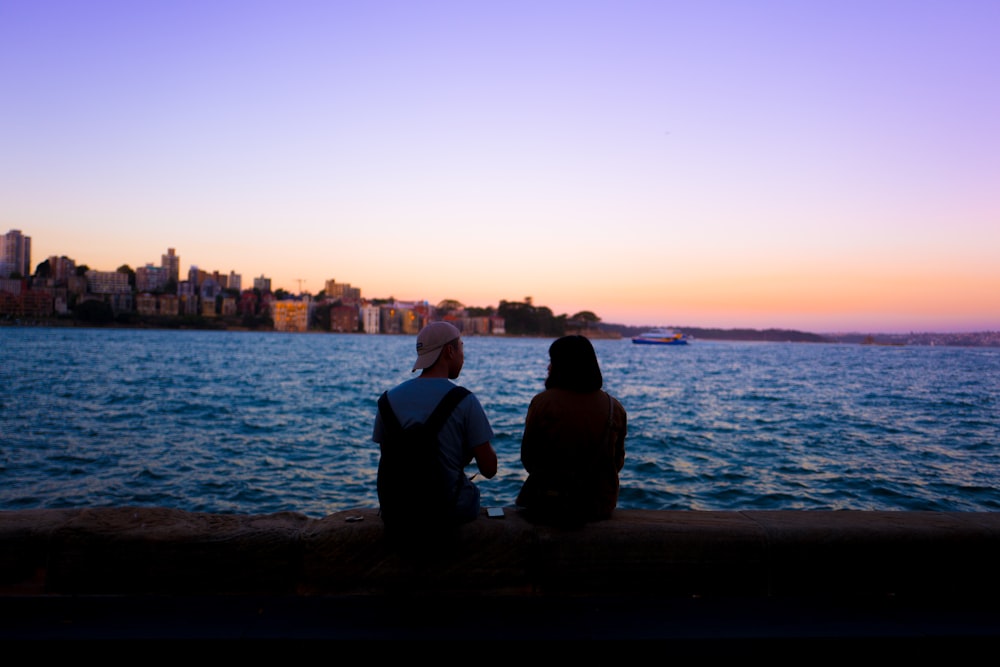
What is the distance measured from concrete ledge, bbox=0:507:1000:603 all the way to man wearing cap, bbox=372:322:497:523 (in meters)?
0.23


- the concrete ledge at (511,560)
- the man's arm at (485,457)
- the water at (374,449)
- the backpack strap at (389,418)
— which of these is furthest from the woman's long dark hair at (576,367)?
the water at (374,449)

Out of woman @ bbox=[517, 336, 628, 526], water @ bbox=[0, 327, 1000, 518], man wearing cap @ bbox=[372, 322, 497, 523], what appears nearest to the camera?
man wearing cap @ bbox=[372, 322, 497, 523]

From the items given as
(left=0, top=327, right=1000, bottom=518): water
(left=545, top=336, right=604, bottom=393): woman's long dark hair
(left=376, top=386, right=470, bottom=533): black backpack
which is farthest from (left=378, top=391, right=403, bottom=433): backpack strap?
(left=0, top=327, right=1000, bottom=518): water

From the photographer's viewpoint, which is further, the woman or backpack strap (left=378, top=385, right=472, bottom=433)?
the woman

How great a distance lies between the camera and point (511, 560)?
3020 millimetres

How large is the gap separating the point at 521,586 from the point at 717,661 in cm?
88

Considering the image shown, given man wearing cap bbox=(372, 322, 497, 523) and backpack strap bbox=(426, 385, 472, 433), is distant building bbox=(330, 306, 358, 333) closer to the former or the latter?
man wearing cap bbox=(372, 322, 497, 523)

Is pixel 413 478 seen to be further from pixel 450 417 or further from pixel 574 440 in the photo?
pixel 574 440

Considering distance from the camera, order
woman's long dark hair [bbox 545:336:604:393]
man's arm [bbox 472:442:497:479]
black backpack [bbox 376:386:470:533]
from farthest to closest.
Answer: woman's long dark hair [bbox 545:336:604:393]
man's arm [bbox 472:442:497:479]
black backpack [bbox 376:386:470:533]

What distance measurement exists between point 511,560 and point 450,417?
2.35 feet

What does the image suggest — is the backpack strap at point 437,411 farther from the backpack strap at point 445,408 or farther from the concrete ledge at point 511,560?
the concrete ledge at point 511,560

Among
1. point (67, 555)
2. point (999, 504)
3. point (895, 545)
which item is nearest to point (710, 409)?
point (999, 504)

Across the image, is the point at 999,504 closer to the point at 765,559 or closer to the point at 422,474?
the point at 765,559

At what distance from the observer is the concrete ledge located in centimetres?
290
